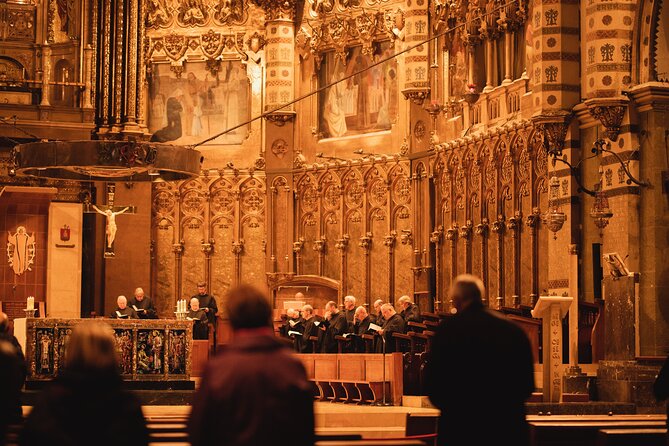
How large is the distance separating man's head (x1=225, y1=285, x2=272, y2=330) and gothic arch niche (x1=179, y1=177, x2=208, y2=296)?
22.0 metres

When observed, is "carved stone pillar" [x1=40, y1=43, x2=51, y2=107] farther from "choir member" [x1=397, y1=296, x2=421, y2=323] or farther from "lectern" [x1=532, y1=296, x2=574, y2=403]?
"lectern" [x1=532, y1=296, x2=574, y2=403]

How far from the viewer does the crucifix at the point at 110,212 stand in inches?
868

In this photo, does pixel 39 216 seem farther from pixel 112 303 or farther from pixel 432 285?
pixel 432 285

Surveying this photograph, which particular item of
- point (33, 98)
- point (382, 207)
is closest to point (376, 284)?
point (382, 207)

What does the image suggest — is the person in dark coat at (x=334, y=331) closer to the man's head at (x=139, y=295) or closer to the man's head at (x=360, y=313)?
the man's head at (x=360, y=313)

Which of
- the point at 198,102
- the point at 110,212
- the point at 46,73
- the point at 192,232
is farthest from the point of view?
the point at 198,102

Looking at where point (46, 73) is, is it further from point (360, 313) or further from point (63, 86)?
point (360, 313)

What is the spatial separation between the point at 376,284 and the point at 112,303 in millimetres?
5439

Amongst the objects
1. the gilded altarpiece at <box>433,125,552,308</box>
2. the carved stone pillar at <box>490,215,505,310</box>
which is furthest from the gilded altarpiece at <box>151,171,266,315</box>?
the carved stone pillar at <box>490,215,505,310</box>

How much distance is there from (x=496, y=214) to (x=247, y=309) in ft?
56.0

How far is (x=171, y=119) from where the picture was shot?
90.5 ft

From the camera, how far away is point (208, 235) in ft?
89.2

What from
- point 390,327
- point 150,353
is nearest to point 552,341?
point 390,327

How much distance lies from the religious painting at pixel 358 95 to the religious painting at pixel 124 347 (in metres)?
8.32
